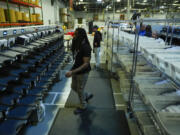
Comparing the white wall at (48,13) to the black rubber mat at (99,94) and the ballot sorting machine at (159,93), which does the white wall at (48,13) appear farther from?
the ballot sorting machine at (159,93)

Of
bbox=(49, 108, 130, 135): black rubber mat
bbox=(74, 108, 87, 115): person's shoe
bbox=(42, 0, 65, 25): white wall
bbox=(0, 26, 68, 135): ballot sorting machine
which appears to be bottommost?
bbox=(49, 108, 130, 135): black rubber mat

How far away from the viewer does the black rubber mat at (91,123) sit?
114 inches

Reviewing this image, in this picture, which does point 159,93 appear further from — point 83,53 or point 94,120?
point 94,120

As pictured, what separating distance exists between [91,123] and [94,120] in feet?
0.39

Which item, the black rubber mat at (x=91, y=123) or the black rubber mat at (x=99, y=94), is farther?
the black rubber mat at (x=99, y=94)

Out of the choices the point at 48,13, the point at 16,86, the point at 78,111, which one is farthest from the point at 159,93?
the point at 48,13

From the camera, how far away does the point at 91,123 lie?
3.14m

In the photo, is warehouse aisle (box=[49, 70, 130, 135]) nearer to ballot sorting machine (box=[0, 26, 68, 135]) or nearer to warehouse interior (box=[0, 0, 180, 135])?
warehouse interior (box=[0, 0, 180, 135])

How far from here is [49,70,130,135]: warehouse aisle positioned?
291cm

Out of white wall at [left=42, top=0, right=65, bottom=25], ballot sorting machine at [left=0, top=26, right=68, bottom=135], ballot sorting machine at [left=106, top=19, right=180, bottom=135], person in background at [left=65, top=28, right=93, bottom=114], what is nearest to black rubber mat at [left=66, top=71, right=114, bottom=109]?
person in background at [left=65, top=28, right=93, bottom=114]

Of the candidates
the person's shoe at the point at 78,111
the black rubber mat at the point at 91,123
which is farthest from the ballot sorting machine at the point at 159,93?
the person's shoe at the point at 78,111

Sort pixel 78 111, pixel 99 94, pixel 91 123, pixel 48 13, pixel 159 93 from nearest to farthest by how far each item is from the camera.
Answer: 1. pixel 159 93
2. pixel 91 123
3. pixel 78 111
4. pixel 99 94
5. pixel 48 13

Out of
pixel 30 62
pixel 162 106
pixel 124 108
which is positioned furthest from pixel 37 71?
pixel 162 106

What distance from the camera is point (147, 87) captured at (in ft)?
6.13
